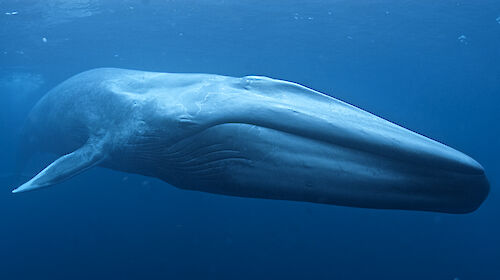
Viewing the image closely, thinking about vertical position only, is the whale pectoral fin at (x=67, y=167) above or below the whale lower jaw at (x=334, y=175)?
below

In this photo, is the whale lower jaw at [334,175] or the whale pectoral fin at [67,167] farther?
the whale pectoral fin at [67,167]

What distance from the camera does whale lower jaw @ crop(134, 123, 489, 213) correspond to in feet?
11.7

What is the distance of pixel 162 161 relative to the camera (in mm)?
5184

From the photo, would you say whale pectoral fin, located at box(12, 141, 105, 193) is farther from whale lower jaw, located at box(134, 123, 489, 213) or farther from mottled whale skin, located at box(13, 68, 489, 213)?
whale lower jaw, located at box(134, 123, 489, 213)

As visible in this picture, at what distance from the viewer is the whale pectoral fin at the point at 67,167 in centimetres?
600

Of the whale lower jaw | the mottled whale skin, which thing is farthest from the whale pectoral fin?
the whale lower jaw

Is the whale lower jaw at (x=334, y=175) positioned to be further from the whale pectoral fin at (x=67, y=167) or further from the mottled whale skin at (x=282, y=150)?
the whale pectoral fin at (x=67, y=167)

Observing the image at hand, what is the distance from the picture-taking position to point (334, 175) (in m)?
3.67

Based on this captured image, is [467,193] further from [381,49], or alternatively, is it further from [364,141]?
[381,49]

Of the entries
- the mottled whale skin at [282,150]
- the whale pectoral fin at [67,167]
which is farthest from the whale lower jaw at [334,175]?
the whale pectoral fin at [67,167]

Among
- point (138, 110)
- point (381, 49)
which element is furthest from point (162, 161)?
point (381, 49)

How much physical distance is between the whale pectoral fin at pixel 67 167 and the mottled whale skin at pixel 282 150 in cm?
3

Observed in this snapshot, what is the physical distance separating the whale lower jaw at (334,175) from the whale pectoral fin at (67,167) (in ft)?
9.51

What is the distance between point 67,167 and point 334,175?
4.42m
